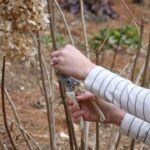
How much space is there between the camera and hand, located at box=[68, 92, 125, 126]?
1.72m

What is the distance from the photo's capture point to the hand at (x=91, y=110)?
1719 mm

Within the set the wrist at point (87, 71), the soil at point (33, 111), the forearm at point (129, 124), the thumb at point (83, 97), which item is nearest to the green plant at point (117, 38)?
the soil at point (33, 111)

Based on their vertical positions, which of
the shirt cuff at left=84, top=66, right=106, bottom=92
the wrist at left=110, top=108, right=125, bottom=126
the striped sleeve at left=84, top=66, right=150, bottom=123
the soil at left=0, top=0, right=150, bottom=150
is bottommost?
the soil at left=0, top=0, right=150, bottom=150

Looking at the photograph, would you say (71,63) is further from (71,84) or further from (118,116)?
(118,116)

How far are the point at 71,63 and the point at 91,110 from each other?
281mm

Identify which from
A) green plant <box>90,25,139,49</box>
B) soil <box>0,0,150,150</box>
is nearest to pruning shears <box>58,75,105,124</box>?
soil <box>0,0,150,150</box>

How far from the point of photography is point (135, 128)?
6.10 feet

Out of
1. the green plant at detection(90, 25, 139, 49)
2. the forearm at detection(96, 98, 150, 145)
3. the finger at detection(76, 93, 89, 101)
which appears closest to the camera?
the finger at detection(76, 93, 89, 101)

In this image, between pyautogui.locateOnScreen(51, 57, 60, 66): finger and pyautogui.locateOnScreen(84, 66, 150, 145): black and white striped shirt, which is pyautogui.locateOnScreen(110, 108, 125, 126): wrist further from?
pyautogui.locateOnScreen(51, 57, 60, 66): finger

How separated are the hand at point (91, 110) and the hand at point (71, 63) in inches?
5.5

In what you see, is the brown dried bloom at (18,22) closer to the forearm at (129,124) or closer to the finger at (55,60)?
the finger at (55,60)

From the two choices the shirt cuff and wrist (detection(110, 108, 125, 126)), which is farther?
wrist (detection(110, 108, 125, 126))

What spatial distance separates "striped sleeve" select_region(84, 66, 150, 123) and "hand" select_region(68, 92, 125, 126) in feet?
0.36

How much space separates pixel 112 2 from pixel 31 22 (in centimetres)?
587
